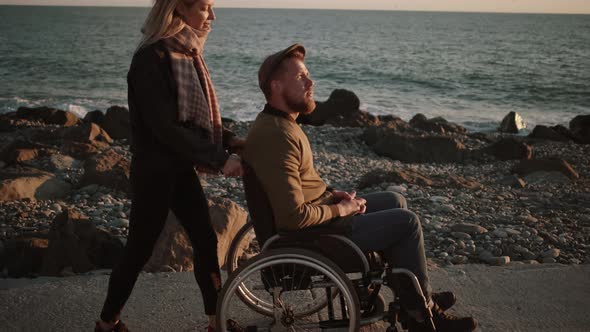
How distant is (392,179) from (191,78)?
506 cm

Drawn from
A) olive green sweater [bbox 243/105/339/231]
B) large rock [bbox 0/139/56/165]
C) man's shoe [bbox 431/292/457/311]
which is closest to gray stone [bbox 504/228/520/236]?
man's shoe [bbox 431/292/457/311]

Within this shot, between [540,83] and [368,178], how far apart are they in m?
26.5

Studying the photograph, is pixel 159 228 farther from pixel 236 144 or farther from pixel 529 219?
pixel 529 219

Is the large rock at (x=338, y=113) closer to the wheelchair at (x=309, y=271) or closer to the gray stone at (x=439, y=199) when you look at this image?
the gray stone at (x=439, y=199)

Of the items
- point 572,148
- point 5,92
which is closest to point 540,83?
point 572,148

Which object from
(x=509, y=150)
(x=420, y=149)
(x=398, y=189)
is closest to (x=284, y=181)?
(x=398, y=189)

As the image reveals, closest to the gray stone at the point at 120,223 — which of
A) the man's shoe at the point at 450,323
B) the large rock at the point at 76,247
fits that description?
the large rock at the point at 76,247

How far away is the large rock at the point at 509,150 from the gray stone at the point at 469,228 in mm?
5680

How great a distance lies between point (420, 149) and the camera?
406 inches

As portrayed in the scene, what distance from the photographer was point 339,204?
2707mm

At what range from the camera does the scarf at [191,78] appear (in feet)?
8.51

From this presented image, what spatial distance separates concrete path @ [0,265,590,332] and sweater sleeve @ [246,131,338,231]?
1.06m

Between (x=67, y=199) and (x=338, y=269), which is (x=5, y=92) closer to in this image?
(x=67, y=199)

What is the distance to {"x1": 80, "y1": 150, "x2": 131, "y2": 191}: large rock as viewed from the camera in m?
6.91
